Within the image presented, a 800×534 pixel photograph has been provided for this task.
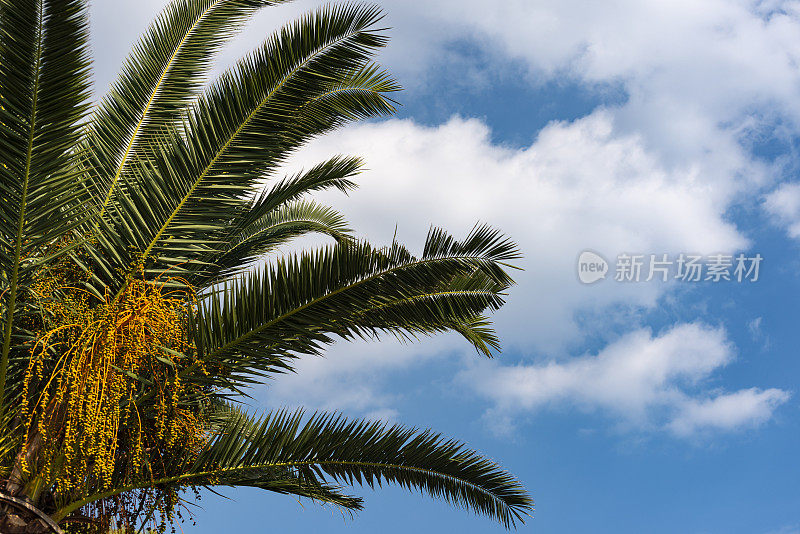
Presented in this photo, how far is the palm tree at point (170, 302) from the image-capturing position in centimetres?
457

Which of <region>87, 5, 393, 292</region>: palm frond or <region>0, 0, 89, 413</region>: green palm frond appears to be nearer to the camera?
<region>0, 0, 89, 413</region>: green palm frond

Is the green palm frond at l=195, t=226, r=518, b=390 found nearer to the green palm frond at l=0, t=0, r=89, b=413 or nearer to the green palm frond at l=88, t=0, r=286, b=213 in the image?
the green palm frond at l=0, t=0, r=89, b=413

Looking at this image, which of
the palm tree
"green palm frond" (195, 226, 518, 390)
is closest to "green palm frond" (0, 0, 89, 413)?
the palm tree

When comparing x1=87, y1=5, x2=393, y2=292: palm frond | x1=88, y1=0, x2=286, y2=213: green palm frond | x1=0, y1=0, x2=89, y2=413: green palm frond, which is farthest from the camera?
x1=88, y1=0, x2=286, y2=213: green palm frond

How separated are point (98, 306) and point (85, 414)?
0.75 metres

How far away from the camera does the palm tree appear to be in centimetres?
457

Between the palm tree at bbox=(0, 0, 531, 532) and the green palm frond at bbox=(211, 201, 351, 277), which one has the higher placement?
the green palm frond at bbox=(211, 201, 351, 277)

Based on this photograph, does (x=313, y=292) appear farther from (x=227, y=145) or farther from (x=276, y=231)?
(x=276, y=231)

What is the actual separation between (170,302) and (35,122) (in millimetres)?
1471

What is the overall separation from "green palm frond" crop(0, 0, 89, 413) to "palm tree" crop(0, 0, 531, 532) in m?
0.01

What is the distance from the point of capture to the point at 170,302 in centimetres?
482

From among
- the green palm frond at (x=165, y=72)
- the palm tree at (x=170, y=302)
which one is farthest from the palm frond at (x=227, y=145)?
the green palm frond at (x=165, y=72)

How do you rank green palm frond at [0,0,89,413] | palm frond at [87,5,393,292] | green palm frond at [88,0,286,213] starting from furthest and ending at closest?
green palm frond at [88,0,286,213] < palm frond at [87,5,393,292] < green palm frond at [0,0,89,413]

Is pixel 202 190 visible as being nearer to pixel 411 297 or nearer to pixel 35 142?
pixel 35 142
